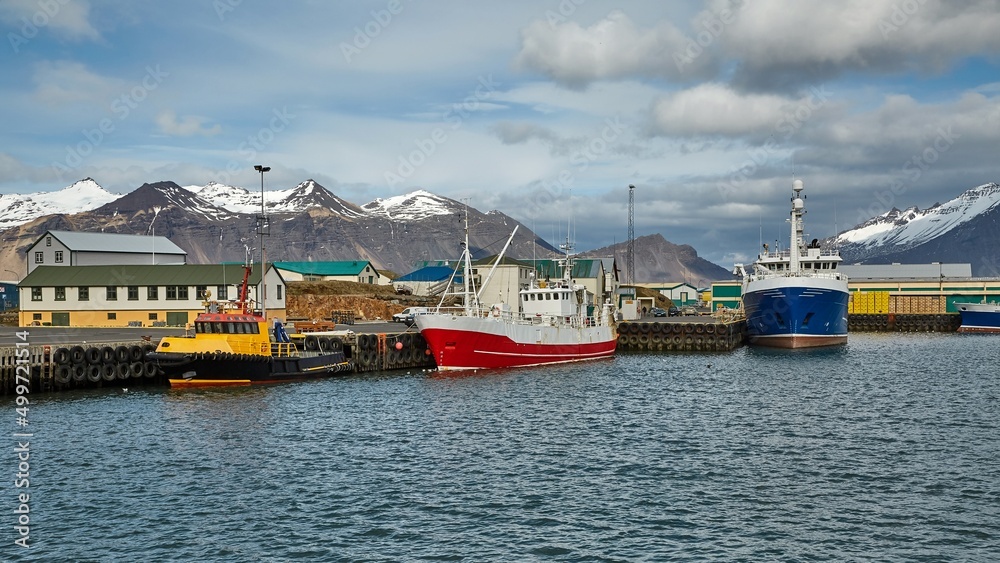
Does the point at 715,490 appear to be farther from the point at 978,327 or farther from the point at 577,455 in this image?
the point at 978,327

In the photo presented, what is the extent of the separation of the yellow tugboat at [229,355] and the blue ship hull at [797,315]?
52488 millimetres

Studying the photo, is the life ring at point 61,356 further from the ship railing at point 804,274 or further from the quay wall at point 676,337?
the ship railing at point 804,274

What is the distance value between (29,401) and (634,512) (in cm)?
3482

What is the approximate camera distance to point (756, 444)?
37062 millimetres

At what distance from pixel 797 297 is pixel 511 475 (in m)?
65.3

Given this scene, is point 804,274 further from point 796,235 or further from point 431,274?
point 431,274

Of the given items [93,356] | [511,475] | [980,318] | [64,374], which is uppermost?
[93,356]

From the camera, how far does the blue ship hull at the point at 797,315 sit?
89.4 meters

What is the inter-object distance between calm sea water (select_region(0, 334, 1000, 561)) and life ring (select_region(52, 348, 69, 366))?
8.25 feet

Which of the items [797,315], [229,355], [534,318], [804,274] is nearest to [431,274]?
[804,274]

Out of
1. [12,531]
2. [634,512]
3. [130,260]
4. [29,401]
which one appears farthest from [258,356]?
[130,260]

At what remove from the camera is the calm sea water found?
23.9 m

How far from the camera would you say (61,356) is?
50.2 m

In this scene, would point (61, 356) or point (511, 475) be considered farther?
point (61, 356)
